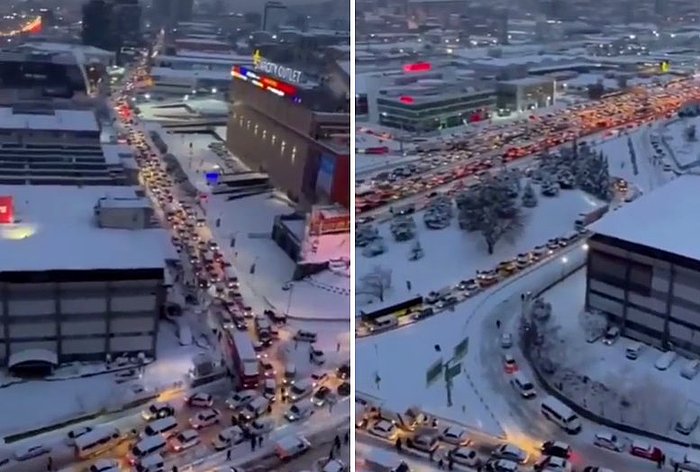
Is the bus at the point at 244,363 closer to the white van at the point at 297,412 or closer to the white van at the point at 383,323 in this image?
the white van at the point at 297,412

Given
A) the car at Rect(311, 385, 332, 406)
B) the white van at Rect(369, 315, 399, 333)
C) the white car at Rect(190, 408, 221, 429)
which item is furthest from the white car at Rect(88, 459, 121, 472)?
the white van at Rect(369, 315, 399, 333)

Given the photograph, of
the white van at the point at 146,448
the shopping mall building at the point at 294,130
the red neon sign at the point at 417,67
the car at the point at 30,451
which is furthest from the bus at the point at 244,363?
the red neon sign at the point at 417,67

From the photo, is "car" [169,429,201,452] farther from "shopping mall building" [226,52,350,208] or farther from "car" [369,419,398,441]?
"shopping mall building" [226,52,350,208]

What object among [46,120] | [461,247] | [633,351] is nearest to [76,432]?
[46,120]

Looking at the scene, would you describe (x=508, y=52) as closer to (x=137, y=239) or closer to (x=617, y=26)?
(x=617, y=26)

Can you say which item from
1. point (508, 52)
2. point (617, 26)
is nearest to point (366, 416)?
point (508, 52)

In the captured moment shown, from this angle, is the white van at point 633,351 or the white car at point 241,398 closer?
the white van at point 633,351
